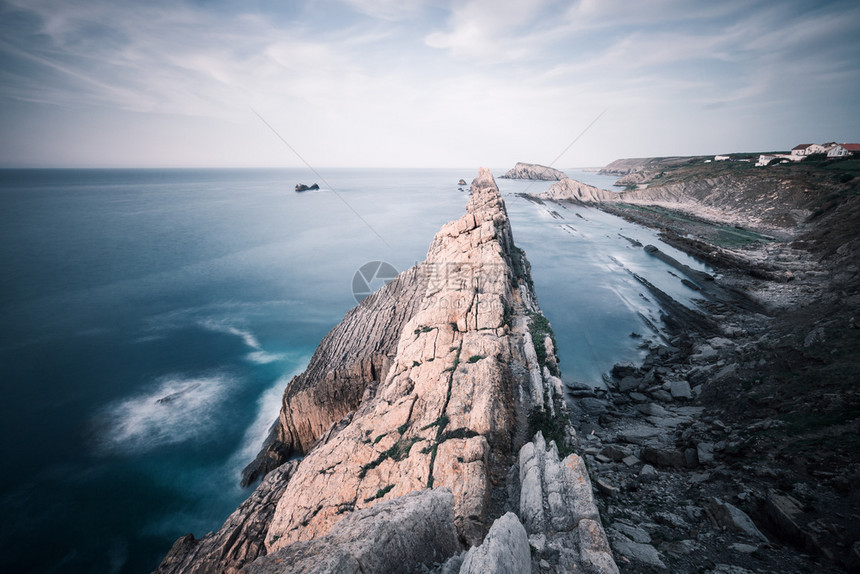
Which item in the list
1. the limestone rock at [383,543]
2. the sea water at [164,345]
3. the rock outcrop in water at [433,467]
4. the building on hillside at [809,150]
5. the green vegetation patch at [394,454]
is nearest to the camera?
the limestone rock at [383,543]

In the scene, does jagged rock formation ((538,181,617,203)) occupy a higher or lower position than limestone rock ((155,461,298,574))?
higher

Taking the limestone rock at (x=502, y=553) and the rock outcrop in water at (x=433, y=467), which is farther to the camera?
the rock outcrop in water at (x=433, y=467)

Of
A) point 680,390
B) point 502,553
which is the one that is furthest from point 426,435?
point 680,390

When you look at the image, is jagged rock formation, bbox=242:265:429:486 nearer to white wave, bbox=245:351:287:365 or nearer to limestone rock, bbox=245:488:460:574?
white wave, bbox=245:351:287:365

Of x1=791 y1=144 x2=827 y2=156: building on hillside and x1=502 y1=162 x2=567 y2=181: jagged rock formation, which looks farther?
x1=502 y1=162 x2=567 y2=181: jagged rock formation

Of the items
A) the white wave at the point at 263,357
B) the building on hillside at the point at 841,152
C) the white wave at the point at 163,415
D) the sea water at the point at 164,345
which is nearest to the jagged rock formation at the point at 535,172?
the building on hillside at the point at 841,152

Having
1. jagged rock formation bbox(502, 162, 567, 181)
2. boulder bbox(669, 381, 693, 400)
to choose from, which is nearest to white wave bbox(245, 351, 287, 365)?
boulder bbox(669, 381, 693, 400)

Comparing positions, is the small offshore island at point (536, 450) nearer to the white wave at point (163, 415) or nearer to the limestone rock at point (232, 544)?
the limestone rock at point (232, 544)
